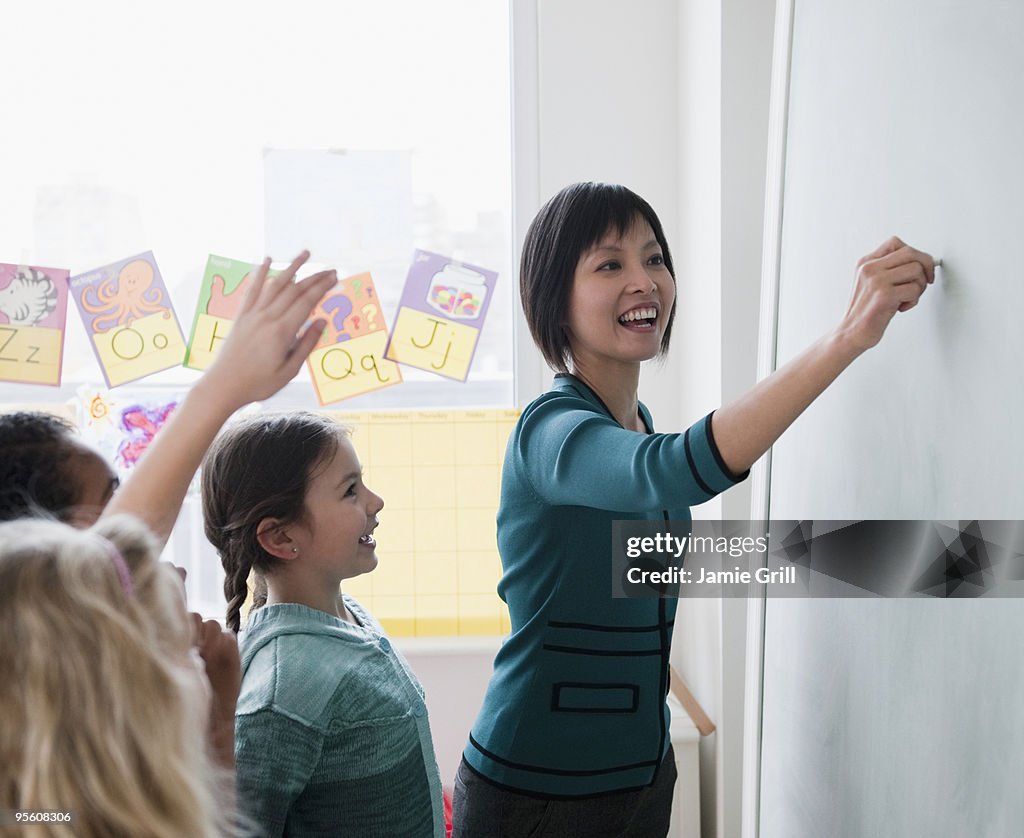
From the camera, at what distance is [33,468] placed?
77 cm

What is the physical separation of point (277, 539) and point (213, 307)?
118cm

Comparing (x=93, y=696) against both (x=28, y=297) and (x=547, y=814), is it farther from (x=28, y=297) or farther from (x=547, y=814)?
(x=28, y=297)

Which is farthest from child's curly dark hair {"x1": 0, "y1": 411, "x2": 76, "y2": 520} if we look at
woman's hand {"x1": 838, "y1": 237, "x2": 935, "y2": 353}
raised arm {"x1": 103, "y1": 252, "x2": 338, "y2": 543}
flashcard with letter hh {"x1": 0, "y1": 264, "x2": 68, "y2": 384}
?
flashcard with letter hh {"x1": 0, "y1": 264, "x2": 68, "y2": 384}

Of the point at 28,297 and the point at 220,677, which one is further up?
the point at 28,297

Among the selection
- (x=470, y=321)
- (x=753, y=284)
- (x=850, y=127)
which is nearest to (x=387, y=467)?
(x=470, y=321)

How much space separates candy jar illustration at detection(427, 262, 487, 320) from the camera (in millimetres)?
2189

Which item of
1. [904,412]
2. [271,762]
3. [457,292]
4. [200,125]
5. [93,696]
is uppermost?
[200,125]

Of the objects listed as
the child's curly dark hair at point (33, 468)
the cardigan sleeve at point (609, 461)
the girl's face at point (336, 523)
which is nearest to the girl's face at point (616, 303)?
the cardigan sleeve at point (609, 461)

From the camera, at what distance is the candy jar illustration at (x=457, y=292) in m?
2.19

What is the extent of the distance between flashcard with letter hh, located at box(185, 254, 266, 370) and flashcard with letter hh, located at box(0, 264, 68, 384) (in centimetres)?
28

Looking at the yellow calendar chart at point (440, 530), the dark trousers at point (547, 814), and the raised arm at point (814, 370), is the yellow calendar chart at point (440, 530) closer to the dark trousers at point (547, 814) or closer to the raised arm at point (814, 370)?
the dark trousers at point (547, 814)

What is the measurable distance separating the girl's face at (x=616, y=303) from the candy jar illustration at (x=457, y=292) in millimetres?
1066

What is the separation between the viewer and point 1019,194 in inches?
27.4

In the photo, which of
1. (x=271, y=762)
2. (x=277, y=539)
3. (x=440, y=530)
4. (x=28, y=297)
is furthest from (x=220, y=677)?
(x=28, y=297)
